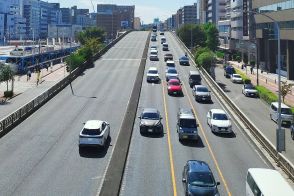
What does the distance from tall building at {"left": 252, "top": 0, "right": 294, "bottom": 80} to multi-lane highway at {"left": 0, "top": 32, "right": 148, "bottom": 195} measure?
1346 inches

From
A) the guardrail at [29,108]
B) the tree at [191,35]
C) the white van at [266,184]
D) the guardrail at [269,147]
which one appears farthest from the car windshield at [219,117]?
the tree at [191,35]

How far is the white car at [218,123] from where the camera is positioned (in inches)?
1382

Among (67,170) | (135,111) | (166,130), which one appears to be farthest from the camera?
(135,111)

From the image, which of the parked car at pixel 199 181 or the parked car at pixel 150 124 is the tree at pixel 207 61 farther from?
the parked car at pixel 199 181

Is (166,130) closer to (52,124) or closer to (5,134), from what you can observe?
(52,124)

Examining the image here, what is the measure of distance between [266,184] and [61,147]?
53.7 ft

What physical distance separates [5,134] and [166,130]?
44.2ft

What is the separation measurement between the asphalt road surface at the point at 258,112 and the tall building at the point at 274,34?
45.4 ft

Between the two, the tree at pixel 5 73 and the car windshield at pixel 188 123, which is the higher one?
the tree at pixel 5 73

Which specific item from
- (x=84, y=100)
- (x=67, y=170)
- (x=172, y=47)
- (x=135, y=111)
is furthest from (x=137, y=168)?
(x=172, y=47)

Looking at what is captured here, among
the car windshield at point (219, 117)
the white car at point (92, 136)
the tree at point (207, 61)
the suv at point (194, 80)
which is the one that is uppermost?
the tree at point (207, 61)

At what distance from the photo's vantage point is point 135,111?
41.3 metres

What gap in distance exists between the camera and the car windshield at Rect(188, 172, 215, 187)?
20.6m

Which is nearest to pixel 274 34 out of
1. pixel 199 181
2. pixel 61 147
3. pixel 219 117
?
pixel 219 117
